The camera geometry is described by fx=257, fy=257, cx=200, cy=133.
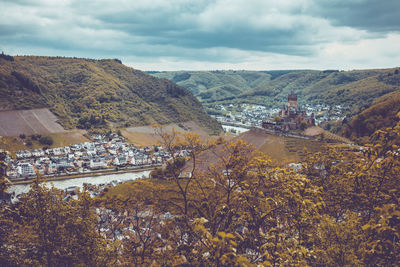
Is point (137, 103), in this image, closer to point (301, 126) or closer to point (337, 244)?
point (301, 126)

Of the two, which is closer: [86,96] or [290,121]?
[290,121]

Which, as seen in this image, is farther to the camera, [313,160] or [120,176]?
[120,176]

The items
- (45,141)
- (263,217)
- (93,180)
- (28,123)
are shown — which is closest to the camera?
(263,217)

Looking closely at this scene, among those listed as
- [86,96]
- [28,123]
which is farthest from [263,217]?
[86,96]

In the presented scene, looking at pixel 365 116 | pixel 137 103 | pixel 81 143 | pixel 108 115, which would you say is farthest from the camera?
pixel 137 103

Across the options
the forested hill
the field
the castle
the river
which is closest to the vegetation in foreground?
the river

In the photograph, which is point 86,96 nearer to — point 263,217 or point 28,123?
point 28,123

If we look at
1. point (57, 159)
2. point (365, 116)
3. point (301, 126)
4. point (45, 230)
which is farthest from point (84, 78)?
point (45, 230)
